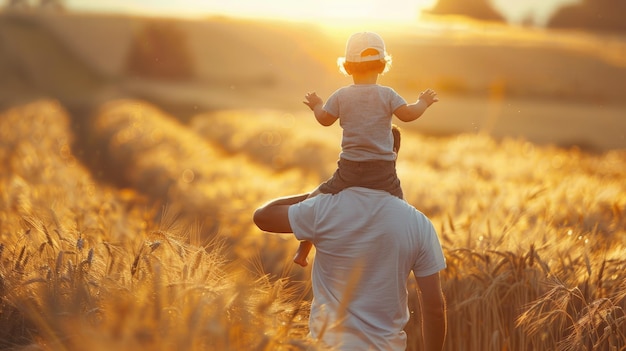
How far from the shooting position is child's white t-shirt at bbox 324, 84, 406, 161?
2.77 m

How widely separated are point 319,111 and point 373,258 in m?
0.61

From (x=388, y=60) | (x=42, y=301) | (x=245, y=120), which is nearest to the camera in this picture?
(x=42, y=301)

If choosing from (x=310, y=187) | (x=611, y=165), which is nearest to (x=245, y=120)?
(x=611, y=165)

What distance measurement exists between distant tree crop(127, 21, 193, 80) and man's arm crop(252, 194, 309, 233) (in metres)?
57.5

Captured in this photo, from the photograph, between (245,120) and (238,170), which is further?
(245,120)

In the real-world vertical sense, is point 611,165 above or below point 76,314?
below

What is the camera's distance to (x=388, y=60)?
284 cm

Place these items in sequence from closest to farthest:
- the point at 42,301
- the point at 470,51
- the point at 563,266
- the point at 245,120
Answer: the point at 42,301
the point at 563,266
the point at 245,120
the point at 470,51

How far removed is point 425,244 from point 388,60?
28.3 inches

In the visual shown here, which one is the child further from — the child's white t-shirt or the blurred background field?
the blurred background field

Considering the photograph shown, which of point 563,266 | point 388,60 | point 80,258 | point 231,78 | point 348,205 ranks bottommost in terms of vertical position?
point 231,78

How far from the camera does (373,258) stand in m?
2.86

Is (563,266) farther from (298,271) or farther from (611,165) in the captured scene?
(611,165)

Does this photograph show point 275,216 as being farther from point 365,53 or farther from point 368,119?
point 365,53
